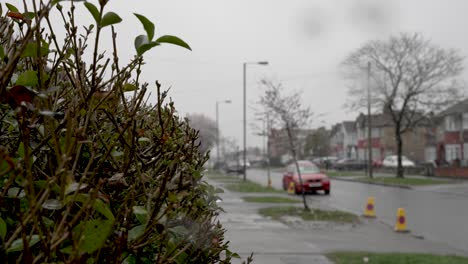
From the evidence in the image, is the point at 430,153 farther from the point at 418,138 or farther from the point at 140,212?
the point at 140,212

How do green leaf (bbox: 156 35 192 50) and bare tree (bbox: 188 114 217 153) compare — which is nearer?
green leaf (bbox: 156 35 192 50)

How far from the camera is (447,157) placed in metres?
60.8

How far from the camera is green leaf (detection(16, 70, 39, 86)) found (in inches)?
64.9

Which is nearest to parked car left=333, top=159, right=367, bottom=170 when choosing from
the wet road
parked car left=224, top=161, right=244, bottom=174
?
parked car left=224, top=161, right=244, bottom=174

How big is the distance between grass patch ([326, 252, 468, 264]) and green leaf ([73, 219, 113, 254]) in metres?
7.70

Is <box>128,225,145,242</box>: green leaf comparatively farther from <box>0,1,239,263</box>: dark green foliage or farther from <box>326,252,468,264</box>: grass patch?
<box>326,252,468,264</box>: grass patch

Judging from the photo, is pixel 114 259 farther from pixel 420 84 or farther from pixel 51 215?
pixel 420 84

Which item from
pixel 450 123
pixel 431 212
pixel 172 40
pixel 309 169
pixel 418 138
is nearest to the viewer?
pixel 172 40

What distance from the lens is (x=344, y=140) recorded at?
10400 cm

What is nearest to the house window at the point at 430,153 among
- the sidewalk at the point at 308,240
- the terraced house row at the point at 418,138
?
the terraced house row at the point at 418,138

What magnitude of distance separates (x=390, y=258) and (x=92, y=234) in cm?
812

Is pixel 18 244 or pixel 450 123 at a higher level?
pixel 450 123

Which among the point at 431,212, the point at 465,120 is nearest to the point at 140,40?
the point at 431,212

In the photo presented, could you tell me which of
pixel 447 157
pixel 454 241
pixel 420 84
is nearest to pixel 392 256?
pixel 454 241
